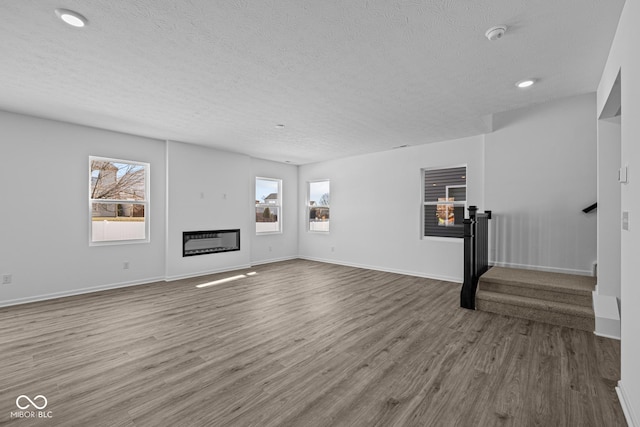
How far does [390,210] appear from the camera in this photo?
621 cm

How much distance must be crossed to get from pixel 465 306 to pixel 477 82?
276cm

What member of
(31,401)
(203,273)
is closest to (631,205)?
(31,401)

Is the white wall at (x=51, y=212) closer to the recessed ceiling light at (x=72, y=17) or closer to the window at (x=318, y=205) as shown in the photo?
the recessed ceiling light at (x=72, y=17)

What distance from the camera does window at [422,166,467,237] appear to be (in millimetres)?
6262

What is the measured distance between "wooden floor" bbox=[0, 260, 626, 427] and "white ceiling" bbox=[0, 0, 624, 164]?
2611 millimetres

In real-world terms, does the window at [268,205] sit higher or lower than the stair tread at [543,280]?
higher

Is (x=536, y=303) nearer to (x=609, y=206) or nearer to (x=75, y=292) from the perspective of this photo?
(x=609, y=206)

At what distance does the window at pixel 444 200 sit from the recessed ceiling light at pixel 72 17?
5.38 meters

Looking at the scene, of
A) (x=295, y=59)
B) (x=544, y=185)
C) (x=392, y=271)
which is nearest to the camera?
(x=295, y=59)

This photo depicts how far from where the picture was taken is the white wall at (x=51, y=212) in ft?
13.0

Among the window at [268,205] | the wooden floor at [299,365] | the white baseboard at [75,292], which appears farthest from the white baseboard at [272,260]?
the wooden floor at [299,365]

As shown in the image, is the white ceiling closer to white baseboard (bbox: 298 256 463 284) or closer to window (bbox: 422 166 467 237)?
window (bbox: 422 166 467 237)

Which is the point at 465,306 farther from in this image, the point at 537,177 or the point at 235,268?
the point at 235,268

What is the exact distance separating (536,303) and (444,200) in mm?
3037
